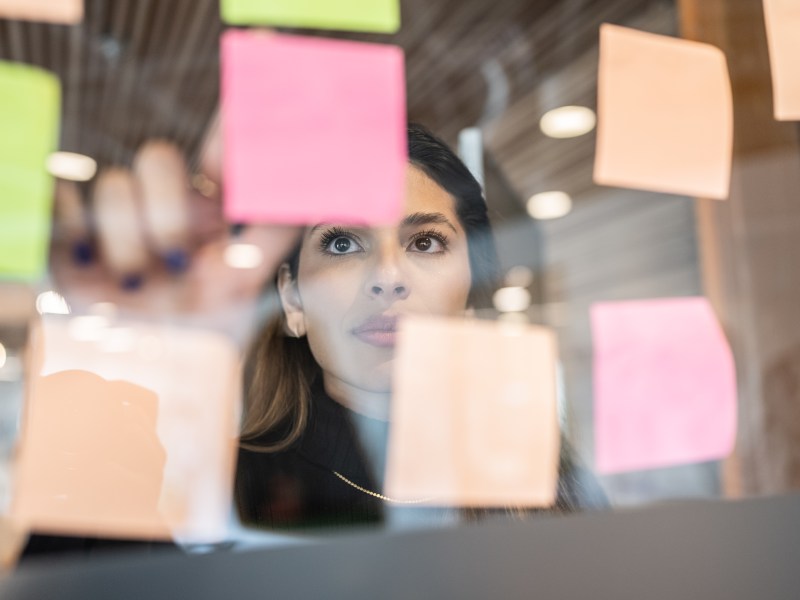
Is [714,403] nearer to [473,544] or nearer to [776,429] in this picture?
[776,429]

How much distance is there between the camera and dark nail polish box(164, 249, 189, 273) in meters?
0.51

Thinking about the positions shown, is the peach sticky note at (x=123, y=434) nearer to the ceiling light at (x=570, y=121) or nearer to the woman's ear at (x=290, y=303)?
the woman's ear at (x=290, y=303)

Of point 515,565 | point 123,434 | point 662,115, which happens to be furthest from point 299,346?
point 662,115

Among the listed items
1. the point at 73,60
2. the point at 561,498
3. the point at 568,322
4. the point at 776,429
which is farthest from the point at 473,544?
the point at 73,60

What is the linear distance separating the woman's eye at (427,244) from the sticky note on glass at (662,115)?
176 mm

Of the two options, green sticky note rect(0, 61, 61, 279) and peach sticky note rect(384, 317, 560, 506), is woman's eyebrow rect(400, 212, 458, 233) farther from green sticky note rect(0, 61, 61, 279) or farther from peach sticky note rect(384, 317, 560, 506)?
green sticky note rect(0, 61, 61, 279)

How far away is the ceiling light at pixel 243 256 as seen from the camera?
534mm

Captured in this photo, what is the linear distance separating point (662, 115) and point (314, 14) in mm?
325

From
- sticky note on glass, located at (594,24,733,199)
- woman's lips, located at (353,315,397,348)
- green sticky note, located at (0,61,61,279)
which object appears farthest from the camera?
sticky note on glass, located at (594,24,733,199)

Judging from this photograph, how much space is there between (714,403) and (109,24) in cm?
58

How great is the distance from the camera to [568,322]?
0.63 metres

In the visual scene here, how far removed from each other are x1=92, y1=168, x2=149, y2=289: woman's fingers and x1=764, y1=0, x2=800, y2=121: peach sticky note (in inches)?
23.4

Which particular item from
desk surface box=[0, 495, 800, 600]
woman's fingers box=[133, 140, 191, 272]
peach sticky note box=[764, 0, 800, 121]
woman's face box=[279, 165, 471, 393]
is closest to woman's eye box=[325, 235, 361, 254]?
woman's face box=[279, 165, 471, 393]

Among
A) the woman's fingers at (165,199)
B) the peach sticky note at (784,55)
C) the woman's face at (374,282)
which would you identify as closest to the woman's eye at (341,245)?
the woman's face at (374,282)
